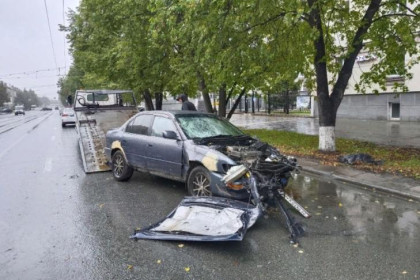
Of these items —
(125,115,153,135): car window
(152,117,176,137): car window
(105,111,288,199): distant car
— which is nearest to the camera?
(105,111,288,199): distant car

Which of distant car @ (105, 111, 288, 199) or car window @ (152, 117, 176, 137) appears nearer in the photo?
distant car @ (105, 111, 288, 199)

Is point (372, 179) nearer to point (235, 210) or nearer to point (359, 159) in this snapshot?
point (359, 159)

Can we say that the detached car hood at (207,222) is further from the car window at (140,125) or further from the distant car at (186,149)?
the car window at (140,125)

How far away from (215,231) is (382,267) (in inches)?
75.0

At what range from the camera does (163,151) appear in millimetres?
6766

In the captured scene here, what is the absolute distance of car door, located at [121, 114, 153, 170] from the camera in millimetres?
7305

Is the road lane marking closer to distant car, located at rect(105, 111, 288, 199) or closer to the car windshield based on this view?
distant car, located at rect(105, 111, 288, 199)

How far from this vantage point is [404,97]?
19688 mm

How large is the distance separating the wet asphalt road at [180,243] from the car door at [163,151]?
0.47m

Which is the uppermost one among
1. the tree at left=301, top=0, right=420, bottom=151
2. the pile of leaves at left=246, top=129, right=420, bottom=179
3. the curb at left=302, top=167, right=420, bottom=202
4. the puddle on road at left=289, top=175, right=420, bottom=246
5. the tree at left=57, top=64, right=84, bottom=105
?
the tree at left=57, top=64, right=84, bottom=105

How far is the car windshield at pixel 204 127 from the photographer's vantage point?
22.1 feet

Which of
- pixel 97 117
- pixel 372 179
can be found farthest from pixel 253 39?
pixel 97 117

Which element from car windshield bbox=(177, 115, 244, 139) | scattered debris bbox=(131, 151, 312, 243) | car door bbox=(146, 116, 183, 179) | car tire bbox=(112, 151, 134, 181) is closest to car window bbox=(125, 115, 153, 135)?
car door bbox=(146, 116, 183, 179)

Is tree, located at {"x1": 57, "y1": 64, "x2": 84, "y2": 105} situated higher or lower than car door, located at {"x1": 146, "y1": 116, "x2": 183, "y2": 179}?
higher
